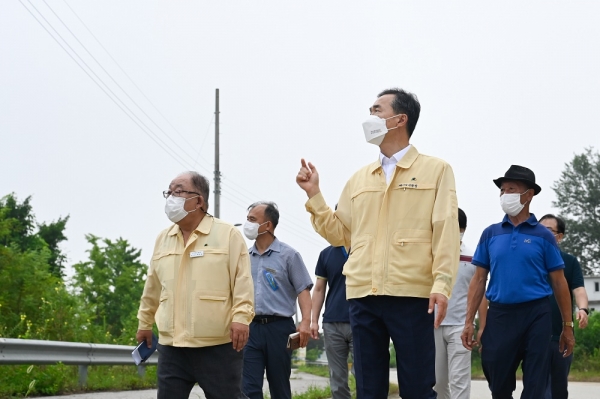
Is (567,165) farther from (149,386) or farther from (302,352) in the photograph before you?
(149,386)

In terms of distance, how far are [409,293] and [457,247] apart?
1.31 feet

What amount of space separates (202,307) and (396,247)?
60.1 inches

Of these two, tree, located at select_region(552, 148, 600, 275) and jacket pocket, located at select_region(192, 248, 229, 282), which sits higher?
tree, located at select_region(552, 148, 600, 275)

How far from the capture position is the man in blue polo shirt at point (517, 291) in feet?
25.0

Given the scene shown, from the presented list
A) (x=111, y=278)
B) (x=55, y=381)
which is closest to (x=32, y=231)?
(x=111, y=278)

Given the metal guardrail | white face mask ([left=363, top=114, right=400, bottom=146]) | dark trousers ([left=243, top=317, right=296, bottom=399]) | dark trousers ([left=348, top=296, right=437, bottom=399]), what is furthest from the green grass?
white face mask ([left=363, top=114, right=400, bottom=146])

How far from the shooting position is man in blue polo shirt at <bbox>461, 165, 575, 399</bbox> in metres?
7.61

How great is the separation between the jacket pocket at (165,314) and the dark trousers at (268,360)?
214 cm

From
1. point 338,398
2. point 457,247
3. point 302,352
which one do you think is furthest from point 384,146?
point 302,352

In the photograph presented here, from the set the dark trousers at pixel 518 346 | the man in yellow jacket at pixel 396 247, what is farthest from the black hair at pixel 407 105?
the dark trousers at pixel 518 346

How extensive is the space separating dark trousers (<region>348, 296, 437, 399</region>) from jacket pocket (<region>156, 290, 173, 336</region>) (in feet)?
4.66

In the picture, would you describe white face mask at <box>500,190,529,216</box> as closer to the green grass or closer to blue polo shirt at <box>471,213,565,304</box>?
blue polo shirt at <box>471,213,565,304</box>

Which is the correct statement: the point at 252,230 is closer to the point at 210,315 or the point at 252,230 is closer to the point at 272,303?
the point at 272,303

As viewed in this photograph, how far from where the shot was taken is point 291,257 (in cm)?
934
